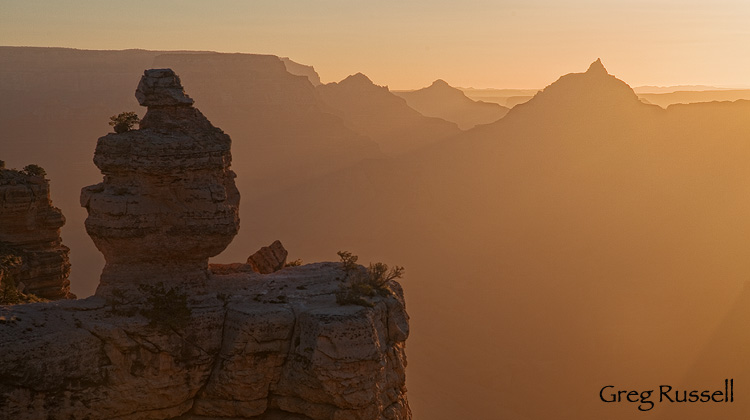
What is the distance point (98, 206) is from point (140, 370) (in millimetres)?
4905

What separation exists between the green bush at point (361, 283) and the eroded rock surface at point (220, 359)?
0.34 meters

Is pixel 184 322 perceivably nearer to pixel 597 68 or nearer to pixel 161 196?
pixel 161 196

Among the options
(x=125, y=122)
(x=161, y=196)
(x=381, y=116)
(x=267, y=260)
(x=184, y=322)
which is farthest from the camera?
(x=381, y=116)

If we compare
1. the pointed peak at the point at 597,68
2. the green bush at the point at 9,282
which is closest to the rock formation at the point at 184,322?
the green bush at the point at 9,282

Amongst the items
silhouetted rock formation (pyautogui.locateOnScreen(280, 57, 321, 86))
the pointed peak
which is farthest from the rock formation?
silhouetted rock formation (pyautogui.locateOnScreen(280, 57, 321, 86))

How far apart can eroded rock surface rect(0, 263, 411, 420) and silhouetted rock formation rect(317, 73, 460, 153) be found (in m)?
115

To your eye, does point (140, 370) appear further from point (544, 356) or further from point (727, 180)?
point (727, 180)

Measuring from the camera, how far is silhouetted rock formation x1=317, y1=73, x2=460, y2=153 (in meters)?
144

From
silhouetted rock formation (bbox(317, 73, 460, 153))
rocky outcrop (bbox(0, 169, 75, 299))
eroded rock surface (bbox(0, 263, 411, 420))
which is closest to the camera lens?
eroded rock surface (bbox(0, 263, 411, 420))

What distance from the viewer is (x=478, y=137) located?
108 m

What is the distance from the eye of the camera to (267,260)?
28.8 metres

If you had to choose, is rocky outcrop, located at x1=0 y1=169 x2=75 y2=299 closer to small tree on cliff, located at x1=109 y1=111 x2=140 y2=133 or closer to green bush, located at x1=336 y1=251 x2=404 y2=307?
small tree on cliff, located at x1=109 y1=111 x2=140 y2=133

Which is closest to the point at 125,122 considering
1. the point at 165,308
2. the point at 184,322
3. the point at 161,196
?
the point at 161,196

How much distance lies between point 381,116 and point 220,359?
143 m
